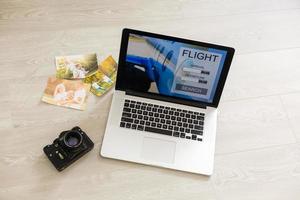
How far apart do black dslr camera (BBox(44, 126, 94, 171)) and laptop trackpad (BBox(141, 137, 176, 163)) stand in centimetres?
17

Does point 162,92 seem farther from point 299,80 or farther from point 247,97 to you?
point 299,80

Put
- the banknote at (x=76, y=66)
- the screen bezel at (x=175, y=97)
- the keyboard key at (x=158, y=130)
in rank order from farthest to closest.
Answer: the banknote at (x=76, y=66) < the keyboard key at (x=158, y=130) < the screen bezel at (x=175, y=97)

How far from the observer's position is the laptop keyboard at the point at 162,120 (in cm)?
118

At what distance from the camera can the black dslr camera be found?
3.66ft

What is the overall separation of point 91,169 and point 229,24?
2.58 feet

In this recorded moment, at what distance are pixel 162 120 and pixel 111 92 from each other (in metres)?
0.21

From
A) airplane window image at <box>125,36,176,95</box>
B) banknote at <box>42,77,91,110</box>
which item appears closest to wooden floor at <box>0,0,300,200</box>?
banknote at <box>42,77,91,110</box>

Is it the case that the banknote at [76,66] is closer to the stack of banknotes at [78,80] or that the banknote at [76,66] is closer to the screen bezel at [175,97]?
the stack of banknotes at [78,80]

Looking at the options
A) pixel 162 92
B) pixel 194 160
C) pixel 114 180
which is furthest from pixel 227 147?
pixel 114 180

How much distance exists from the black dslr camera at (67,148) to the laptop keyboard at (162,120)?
135 mm

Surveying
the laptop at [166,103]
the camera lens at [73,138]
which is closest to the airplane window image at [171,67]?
the laptop at [166,103]

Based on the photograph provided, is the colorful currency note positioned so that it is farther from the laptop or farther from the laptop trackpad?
the laptop trackpad

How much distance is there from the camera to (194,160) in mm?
1153

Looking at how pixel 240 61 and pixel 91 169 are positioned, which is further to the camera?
pixel 240 61
